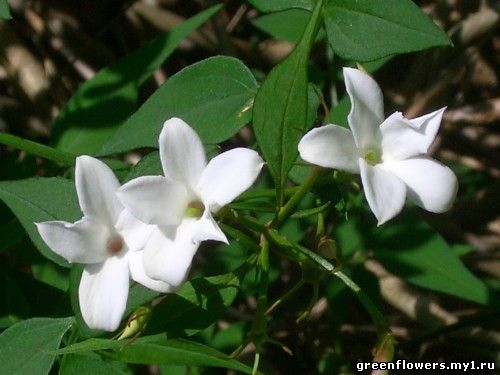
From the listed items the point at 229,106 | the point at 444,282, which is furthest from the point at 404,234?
the point at 229,106

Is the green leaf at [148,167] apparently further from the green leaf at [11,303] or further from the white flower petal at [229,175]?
the green leaf at [11,303]

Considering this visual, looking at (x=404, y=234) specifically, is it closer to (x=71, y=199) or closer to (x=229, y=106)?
(x=229, y=106)

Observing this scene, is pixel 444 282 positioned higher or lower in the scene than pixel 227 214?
lower

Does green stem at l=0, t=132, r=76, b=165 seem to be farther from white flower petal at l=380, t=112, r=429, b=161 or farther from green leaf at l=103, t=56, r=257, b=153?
white flower petal at l=380, t=112, r=429, b=161

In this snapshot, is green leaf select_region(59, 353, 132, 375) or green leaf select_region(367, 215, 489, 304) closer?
green leaf select_region(59, 353, 132, 375)

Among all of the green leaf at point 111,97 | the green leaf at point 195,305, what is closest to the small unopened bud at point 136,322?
the green leaf at point 195,305

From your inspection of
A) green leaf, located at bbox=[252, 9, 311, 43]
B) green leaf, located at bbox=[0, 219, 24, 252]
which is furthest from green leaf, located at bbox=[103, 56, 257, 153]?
green leaf, located at bbox=[252, 9, 311, 43]
